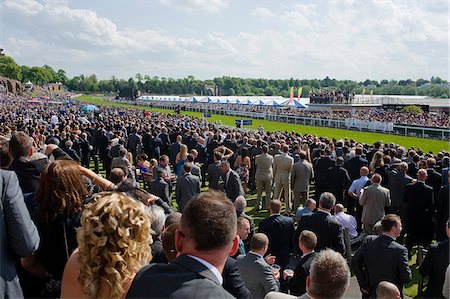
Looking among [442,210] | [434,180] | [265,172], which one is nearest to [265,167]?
[265,172]

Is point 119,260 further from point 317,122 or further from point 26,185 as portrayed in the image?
point 317,122

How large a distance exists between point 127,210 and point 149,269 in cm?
60

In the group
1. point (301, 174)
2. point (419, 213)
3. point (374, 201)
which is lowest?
point (419, 213)

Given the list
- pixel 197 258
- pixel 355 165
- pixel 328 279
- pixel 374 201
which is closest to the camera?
pixel 197 258

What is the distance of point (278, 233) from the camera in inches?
272

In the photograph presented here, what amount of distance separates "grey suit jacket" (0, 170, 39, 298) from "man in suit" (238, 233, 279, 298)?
2.59m

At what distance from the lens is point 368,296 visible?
5.93m

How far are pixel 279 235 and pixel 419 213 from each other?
4.04 meters

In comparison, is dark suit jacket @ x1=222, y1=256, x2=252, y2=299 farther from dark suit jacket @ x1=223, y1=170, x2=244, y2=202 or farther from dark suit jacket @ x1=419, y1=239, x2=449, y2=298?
dark suit jacket @ x1=223, y1=170, x2=244, y2=202

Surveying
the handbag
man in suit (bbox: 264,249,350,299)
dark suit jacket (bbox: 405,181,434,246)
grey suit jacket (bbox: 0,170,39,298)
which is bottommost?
dark suit jacket (bbox: 405,181,434,246)

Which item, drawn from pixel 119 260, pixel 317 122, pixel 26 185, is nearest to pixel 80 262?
pixel 119 260

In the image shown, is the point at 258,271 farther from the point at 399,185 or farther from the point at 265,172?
the point at 265,172

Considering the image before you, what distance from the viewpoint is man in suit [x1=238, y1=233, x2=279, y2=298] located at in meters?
5.01

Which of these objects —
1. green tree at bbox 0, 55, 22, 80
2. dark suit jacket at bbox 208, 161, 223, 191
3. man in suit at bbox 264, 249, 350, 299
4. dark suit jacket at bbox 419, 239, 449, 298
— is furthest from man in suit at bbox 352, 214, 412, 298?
green tree at bbox 0, 55, 22, 80
